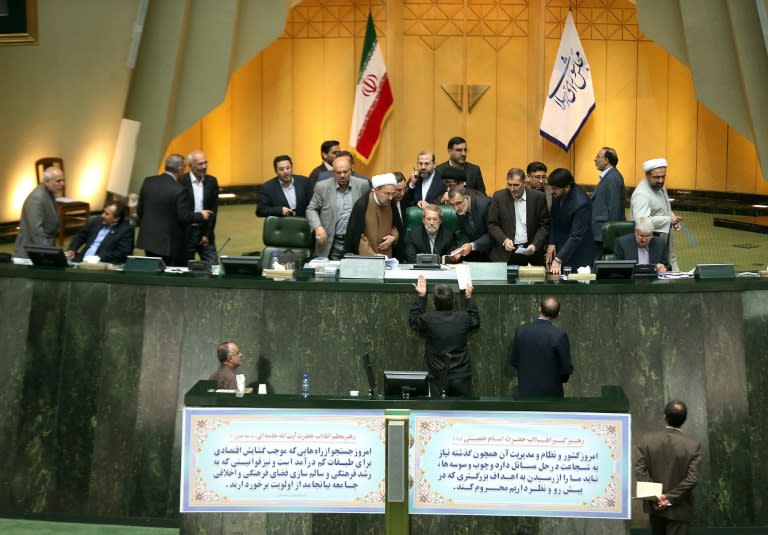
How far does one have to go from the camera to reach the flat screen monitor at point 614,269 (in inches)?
320

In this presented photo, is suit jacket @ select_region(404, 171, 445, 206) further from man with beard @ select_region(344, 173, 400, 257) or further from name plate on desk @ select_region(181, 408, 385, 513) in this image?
name plate on desk @ select_region(181, 408, 385, 513)

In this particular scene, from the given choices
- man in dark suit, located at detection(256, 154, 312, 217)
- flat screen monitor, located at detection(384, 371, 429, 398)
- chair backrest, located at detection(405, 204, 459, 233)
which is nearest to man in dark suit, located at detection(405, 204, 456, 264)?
chair backrest, located at detection(405, 204, 459, 233)

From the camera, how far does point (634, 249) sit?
905 centimetres

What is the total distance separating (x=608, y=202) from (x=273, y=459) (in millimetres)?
5212

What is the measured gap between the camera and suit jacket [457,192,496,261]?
989 centimetres

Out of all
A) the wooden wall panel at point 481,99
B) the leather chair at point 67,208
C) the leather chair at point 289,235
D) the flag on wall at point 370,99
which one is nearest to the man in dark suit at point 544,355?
the leather chair at point 289,235

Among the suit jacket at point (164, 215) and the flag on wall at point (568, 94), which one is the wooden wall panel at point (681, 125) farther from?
the suit jacket at point (164, 215)

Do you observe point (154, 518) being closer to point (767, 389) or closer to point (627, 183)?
point (767, 389)

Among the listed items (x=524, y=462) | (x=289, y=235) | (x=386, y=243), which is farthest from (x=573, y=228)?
(x=524, y=462)

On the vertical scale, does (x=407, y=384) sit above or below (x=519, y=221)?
below

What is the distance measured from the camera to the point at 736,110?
47.0 feet

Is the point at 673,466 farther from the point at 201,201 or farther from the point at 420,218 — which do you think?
the point at 201,201

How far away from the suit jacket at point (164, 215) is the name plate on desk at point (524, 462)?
15.9ft

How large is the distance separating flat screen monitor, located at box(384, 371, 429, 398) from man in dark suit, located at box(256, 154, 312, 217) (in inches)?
173
